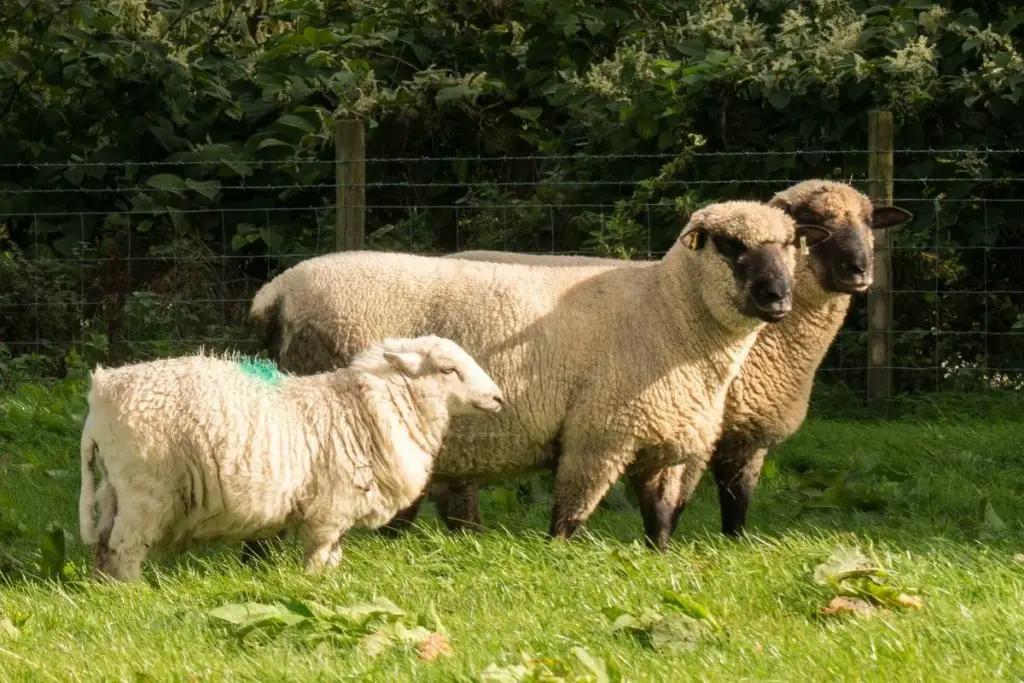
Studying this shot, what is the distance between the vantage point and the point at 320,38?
11484 mm

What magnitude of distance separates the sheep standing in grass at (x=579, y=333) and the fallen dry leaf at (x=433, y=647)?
1.96 meters

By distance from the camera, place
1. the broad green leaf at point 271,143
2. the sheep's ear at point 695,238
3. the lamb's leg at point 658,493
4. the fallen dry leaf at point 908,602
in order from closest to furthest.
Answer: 1. the fallen dry leaf at point 908,602
2. the lamb's leg at point 658,493
3. the sheep's ear at point 695,238
4. the broad green leaf at point 271,143

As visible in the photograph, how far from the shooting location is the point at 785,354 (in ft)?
24.3

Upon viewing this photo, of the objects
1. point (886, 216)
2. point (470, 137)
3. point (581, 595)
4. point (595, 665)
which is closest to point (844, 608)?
point (581, 595)

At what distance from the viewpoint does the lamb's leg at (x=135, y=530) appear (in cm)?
588

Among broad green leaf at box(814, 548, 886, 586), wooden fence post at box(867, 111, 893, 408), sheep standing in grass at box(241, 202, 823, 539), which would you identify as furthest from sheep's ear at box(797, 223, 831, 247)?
wooden fence post at box(867, 111, 893, 408)

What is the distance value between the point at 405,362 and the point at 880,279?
4760 millimetres

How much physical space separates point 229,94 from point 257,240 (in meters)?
1.08

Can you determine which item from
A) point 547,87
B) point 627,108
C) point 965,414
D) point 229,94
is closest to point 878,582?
point 965,414

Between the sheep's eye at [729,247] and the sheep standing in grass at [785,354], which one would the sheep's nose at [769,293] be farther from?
the sheep standing in grass at [785,354]

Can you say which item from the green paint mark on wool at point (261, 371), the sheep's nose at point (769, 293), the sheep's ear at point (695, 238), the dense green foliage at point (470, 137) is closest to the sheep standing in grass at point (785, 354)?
the sheep's ear at point (695, 238)

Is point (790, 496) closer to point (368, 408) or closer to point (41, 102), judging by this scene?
point (368, 408)

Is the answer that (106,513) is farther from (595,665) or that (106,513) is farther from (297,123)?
(297,123)

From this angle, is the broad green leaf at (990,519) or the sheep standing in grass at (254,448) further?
the broad green leaf at (990,519)
